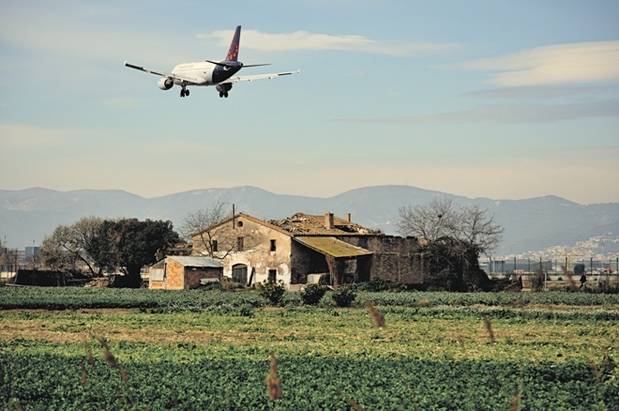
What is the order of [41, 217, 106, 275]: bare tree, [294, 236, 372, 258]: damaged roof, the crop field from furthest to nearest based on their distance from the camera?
[41, 217, 106, 275]: bare tree < [294, 236, 372, 258]: damaged roof < the crop field

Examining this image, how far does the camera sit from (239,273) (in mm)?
78312

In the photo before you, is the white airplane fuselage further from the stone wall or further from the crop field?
the stone wall

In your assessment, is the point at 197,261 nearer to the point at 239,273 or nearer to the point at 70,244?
the point at 239,273

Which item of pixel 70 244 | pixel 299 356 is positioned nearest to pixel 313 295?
pixel 299 356

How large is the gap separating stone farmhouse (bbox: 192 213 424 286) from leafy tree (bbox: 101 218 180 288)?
13326mm

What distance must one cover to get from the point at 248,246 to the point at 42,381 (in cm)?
5521

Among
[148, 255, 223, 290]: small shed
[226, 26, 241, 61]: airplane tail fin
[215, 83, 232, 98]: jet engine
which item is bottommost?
[148, 255, 223, 290]: small shed

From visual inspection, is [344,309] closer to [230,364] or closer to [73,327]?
[73,327]

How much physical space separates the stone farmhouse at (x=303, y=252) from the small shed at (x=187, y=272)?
248cm

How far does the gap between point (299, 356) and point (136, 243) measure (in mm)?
67603

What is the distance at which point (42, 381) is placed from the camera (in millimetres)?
22938

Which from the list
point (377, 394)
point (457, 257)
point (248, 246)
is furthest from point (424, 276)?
point (377, 394)

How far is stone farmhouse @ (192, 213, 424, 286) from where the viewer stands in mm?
75125

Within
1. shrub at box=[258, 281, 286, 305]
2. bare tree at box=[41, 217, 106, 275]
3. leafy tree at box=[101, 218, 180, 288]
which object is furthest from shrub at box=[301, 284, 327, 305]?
bare tree at box=[41, 217, 106, 275]
